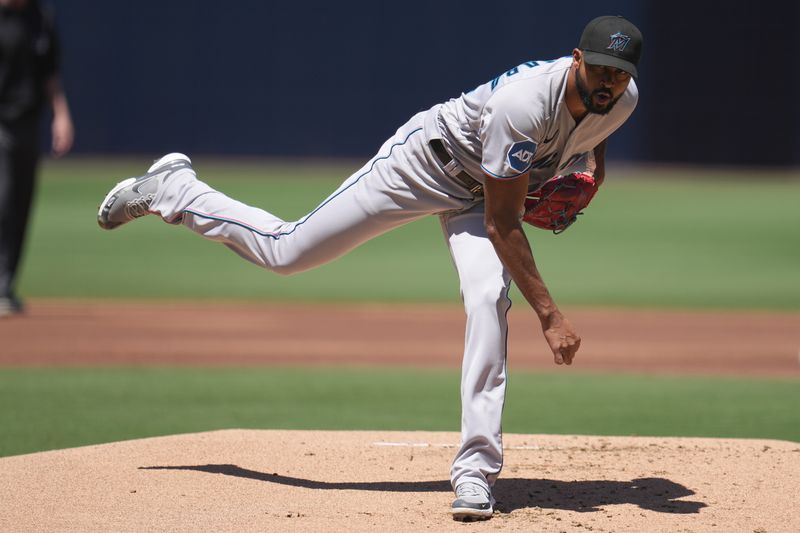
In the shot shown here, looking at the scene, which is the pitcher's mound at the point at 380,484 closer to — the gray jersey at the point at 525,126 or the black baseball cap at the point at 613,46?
the gray jersey at the point at 525,126

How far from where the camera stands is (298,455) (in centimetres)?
524

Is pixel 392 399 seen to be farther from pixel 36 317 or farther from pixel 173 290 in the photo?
pixel 173 290

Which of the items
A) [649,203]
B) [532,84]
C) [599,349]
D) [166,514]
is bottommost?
[166,514]

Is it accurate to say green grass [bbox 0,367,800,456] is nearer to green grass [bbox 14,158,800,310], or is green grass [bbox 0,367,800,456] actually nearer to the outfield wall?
green grass [bbox 14,158,800,310]

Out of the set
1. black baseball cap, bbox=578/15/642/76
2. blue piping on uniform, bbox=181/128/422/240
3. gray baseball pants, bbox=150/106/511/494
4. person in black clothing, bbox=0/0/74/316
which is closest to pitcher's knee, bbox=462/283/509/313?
gray baseball pants, bbox=150/106/511/494

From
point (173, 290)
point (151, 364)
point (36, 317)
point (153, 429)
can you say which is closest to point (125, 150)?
point (173, 290)

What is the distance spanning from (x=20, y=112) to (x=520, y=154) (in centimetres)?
627

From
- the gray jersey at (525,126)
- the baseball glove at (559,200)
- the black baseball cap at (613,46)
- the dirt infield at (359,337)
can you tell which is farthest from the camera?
the dirt infield at (359,337)

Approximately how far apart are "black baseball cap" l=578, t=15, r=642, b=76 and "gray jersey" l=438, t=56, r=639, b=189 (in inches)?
7.3

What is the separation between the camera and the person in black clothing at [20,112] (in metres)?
9.34

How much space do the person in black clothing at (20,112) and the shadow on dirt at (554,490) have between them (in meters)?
4.96

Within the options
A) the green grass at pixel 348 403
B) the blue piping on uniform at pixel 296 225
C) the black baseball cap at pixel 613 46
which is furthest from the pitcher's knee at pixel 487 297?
the green grass at pixel 348 403

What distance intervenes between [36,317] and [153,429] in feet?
12.6

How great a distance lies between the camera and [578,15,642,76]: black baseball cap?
4051 mm
